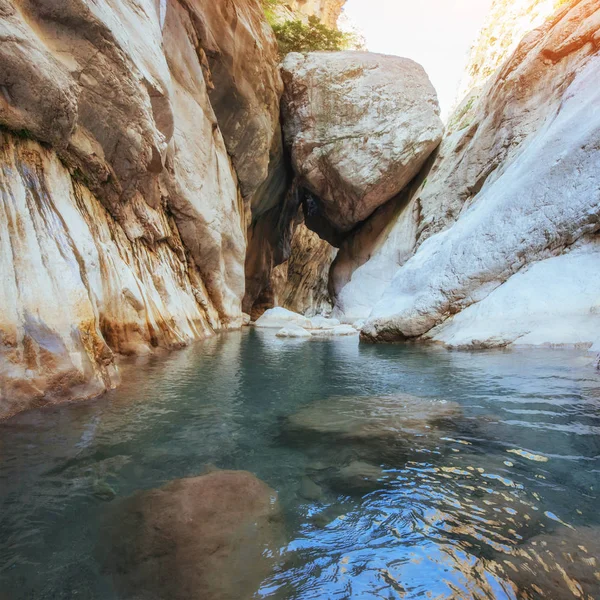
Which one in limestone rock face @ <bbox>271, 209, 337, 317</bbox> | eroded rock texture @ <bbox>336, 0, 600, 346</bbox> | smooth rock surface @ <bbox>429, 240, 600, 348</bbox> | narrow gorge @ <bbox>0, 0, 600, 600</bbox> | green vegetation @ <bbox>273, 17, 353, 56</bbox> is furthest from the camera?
limestone rock face @ <bbox>271, 209, 337, 317</bbox>

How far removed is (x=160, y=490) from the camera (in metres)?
2.37

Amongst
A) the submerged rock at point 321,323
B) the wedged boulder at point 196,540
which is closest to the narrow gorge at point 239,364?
the wedged boulder at point 196,540

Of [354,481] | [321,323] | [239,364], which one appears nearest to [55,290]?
[239,364]

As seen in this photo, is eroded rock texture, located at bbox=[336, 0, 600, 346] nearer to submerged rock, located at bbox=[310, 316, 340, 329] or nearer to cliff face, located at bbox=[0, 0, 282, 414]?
cliff face, located at bbox=[0, 0, 282, 414]

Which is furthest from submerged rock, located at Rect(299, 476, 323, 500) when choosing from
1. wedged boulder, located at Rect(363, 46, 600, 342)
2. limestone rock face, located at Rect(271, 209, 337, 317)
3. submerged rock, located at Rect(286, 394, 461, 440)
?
limestone rock face, located at Rect(271, 209, 337, 317)

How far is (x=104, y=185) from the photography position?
7.83 metres

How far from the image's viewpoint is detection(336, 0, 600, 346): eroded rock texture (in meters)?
8.34

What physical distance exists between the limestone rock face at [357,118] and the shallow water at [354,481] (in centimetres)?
2014

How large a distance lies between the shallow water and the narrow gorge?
0.06 ft

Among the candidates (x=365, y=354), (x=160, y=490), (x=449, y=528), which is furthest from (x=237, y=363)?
(x=449, y=528)

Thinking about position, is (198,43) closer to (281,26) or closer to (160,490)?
(281,26)

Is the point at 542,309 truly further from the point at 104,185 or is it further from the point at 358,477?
the point at 104,185

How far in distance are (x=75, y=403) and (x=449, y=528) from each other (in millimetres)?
3840

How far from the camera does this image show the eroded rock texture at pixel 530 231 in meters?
8.34
